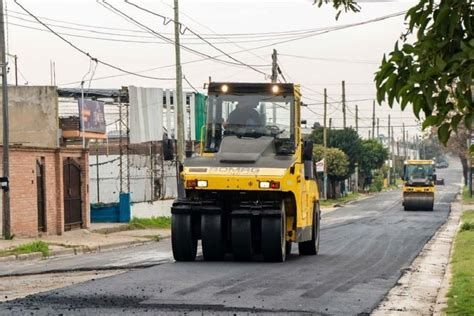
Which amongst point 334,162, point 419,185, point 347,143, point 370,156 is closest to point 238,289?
point 419,185

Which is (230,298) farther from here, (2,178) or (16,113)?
(16,113)

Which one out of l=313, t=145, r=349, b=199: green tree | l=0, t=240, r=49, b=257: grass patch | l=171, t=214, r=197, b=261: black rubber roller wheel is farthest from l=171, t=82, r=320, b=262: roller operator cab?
l=313, t=145, r=349, b=199: green tree

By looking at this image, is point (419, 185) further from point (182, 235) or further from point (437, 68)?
point (437, 68)

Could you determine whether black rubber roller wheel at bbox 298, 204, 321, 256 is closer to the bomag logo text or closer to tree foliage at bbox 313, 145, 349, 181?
the bomag logo text

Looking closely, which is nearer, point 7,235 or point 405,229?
point 7,235

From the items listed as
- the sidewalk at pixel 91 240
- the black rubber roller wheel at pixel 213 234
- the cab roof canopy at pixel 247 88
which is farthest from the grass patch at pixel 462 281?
the sidewalk at pixel 91 240

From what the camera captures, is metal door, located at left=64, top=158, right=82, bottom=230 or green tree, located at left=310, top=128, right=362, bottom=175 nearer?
metal door, located at left=64, top=158, right=82, bottom=230

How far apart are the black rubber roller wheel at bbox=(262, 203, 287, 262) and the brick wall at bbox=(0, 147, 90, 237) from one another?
1299 centimetres

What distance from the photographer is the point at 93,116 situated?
119 feet

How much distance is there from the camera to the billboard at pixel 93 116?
35.4m

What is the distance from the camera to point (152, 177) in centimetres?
4241

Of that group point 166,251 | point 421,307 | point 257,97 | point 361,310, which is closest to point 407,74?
point 361,310

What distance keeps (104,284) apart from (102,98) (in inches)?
1174

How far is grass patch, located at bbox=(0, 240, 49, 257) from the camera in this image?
23.3 metres
